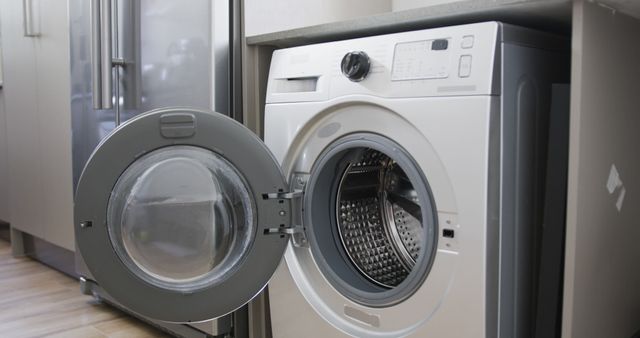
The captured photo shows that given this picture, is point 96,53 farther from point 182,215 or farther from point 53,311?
point 53,311

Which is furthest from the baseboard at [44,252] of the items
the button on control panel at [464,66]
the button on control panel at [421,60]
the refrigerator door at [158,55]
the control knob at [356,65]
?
the button on control panel at [464,66]

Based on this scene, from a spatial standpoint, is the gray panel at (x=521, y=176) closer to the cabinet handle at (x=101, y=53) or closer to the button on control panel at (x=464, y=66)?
the button on control panel at (x=464, y=66)

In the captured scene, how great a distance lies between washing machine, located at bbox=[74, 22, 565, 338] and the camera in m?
1.06

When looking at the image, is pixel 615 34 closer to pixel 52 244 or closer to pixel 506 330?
pixel 506 330

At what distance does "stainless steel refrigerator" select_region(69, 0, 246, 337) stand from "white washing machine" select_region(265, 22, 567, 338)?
166 mm

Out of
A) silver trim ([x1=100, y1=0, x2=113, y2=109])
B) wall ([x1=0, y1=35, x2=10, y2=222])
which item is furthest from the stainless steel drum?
wall ([x1=0, y1=35, x2=10, y2=222])

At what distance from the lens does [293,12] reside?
1678 mm

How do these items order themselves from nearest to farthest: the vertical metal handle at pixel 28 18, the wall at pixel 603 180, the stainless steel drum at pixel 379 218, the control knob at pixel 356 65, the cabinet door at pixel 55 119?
1. the wall at pixel 603 180
2. the control knob at pixel 356 65
3. the stainless steel drum at pixel 379 218
4. the cabinet door at pixel 55 119
5. the vertical metal handle at pixel 28 18

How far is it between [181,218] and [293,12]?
71 cm

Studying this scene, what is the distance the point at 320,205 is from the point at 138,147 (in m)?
0.42

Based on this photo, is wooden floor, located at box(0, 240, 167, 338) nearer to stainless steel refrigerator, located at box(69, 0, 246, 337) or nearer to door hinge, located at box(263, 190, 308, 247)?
stainless steel refrigerator, located at box(69, 0, 246, 337)

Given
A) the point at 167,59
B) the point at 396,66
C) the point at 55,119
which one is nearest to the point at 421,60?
the point at 396,66

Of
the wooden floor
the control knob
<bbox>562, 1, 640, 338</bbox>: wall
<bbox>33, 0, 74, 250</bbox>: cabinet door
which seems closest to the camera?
<bbox>562, 1, 640, 338</bbox>: wall

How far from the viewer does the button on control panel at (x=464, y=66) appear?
3.46 feet
